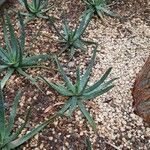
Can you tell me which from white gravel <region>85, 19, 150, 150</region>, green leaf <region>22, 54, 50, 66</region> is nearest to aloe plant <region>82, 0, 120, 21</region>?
white gravel <region>85, 19, 150, 150</region>

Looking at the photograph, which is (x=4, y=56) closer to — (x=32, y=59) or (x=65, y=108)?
(x=32, y=59)

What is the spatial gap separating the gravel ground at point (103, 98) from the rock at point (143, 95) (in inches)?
1.9

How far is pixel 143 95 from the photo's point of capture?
238 centimetres

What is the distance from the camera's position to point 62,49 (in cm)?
278

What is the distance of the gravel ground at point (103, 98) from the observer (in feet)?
7.56

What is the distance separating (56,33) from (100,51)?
37 cm

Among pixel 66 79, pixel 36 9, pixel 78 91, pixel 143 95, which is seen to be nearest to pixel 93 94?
pixel 78 91

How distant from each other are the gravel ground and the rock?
47 mm

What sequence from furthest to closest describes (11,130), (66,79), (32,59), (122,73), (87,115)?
1. (122,73)
2. (32,59)
3. (66,79)
4. (87,115)
5. (11,130)

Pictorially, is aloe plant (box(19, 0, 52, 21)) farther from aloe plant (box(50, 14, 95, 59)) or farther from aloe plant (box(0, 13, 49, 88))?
aloe plant (box(0, 13, 49, 88))

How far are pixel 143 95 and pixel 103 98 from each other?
0.28 meters

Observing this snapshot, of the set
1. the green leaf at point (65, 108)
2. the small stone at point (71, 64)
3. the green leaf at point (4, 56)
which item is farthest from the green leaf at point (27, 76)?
the small stone at point (71, 64)

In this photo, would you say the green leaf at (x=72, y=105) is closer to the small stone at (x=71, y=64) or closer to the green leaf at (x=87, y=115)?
the green leaf at (x=87, y=115)

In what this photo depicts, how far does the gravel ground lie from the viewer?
2305mm
